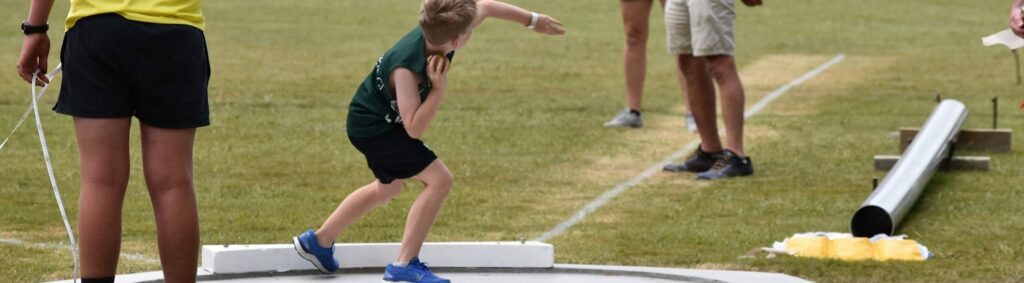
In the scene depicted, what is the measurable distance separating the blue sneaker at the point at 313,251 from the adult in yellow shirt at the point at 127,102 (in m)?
1.22

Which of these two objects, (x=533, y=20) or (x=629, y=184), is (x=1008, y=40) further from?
(x=629, y=184)

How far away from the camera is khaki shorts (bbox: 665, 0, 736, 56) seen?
9.91 m

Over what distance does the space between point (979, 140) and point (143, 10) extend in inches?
281

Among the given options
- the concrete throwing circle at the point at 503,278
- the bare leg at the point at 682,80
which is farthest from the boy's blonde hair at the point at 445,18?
the bare leg at the point at 682,80

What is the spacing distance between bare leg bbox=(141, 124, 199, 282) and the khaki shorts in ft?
16.6

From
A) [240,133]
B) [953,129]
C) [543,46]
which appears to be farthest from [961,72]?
[240,133]

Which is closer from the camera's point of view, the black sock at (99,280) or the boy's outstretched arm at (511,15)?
the black sock at (99,280)

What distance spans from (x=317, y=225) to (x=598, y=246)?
4.06 ft

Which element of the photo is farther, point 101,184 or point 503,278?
point 503,278

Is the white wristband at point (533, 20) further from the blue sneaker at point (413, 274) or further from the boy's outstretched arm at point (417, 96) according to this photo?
the blue sneaker at point (413, 274)

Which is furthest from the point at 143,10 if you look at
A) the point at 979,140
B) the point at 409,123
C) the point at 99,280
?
the point at 979,140

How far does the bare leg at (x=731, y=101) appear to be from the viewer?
32.6 ft

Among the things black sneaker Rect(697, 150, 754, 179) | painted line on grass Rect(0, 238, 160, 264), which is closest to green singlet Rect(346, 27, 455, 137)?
painted line on grass Rect(0, 238, 160, 264)

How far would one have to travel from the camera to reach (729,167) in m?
9.84
